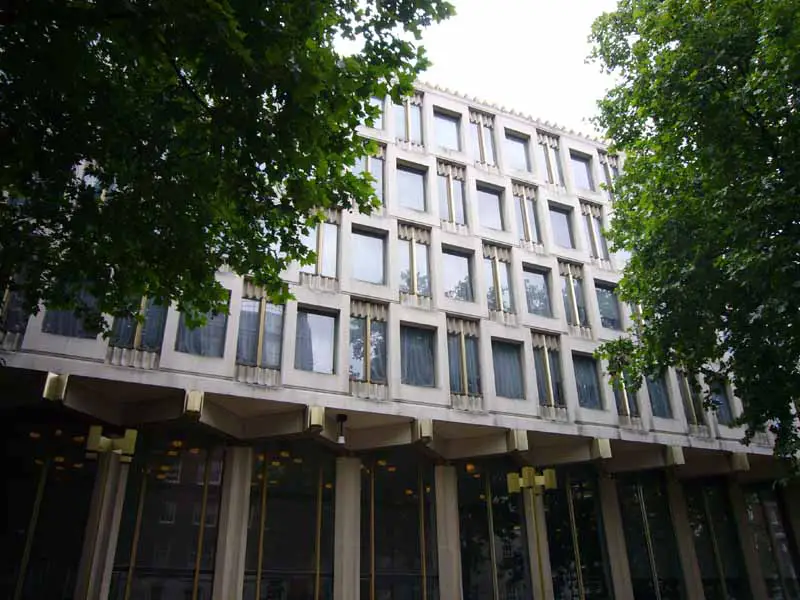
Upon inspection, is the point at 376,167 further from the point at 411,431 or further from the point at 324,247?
the point at 411,431

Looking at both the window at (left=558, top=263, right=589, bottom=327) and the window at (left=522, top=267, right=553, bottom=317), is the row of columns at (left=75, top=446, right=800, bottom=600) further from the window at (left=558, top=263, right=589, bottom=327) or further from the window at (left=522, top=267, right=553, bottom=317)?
the window at (left=522, top=267, right=553, bottom=317)

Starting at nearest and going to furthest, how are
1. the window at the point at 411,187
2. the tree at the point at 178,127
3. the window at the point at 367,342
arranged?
1. the tree at the point at 178,127
2. the window at the point at 367,342
3. the window at the point at 411,187

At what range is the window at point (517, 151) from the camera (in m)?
25.6

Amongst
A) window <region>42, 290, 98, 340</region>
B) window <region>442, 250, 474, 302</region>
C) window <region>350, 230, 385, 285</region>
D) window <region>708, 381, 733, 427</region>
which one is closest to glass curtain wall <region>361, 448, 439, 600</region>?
window <region>442, 250, 474, 302</region>

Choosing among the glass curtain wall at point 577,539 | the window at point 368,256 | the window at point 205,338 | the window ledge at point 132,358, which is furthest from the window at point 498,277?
the window ledge at point 132,358

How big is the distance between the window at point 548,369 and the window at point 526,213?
13.3ft

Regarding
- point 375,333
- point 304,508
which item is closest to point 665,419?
point 375,333

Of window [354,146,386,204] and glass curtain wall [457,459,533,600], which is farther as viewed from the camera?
window [354,146,386,204]

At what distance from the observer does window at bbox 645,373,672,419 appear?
23266mm

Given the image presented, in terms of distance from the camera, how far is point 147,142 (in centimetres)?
989

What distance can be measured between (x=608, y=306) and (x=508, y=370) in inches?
233

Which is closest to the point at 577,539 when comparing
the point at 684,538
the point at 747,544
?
the point at 684,538

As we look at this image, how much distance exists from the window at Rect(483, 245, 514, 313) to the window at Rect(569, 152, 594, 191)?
6.19 m

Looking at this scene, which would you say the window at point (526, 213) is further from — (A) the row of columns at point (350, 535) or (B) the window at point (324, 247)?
(A) the row of columns at point (350, 535)
